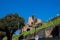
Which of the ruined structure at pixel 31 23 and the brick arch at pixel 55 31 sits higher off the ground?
the ruined structure at pixel 31 23

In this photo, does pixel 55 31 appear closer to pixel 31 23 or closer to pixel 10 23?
pixel 10 23

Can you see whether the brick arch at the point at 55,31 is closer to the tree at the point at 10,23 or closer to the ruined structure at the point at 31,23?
the tree at the point at 10,23

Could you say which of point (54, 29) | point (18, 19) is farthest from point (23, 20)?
point (54, 29)

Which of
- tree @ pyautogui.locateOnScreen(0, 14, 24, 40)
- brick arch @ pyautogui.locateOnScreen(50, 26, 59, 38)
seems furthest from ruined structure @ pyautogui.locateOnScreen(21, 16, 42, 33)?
brick arch @ pyautogui.locateOnScreen(50, 26, 59, 38)

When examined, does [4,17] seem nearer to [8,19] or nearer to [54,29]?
[8,19]

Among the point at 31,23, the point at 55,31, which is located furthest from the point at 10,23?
the point at 55,31

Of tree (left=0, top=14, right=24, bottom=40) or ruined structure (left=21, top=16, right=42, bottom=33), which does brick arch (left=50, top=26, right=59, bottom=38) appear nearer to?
tree (left=0, top=14, right=24, bottom=40)

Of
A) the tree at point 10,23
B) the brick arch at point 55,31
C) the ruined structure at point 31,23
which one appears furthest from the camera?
the ruined structure at point 31,23

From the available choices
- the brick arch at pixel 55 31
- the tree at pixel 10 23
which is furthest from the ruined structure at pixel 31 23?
the brick arch at pixel 55 31

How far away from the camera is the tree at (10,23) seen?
52938mm

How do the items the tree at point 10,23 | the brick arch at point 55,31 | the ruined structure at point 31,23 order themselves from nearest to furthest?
the brick arch at point 55,31
the tree at point 10,23
the ruined structure at point 31,23

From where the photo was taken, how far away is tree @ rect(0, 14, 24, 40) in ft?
174

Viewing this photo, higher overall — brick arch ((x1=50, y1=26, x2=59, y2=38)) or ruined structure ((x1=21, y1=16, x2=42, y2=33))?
ruined structure ((x1=21, y1=16, x2=42, y2=33))

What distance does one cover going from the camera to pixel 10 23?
179 feet
